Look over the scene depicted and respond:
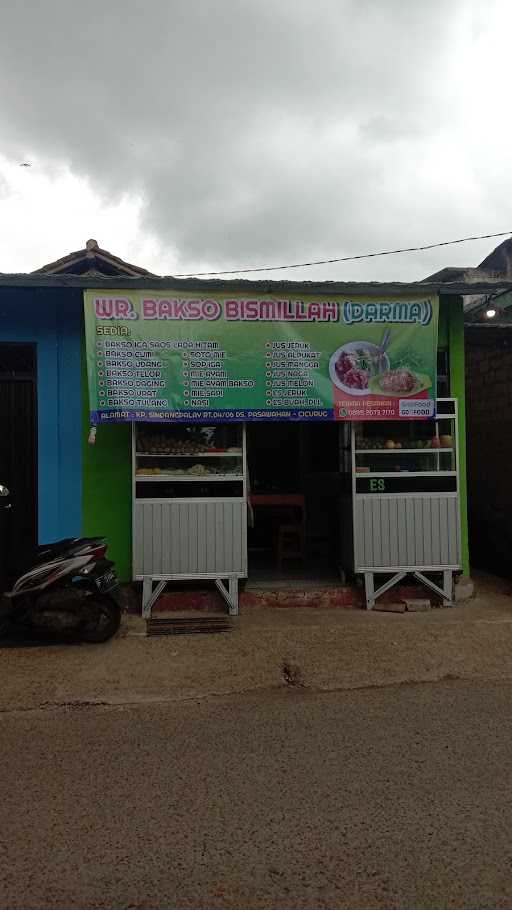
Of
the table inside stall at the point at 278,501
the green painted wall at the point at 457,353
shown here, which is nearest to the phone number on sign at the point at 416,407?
the green painted wall at the point at 457,353

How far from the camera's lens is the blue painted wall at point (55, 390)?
20.6 feet

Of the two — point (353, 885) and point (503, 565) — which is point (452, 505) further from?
point (353, 885)

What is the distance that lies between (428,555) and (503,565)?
6.96 feet

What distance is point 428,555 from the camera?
6207 mm

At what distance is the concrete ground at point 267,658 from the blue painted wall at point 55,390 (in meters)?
1.40

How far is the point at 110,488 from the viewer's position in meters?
6.36

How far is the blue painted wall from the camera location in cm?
627

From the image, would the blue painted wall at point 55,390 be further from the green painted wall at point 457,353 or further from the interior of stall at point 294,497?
the green painted wall at point 457,353

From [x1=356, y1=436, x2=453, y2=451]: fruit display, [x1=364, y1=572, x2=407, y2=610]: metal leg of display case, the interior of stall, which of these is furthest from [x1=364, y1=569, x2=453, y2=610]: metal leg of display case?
[x1=356, y1=436, x2=453, y2=451]: fruit display

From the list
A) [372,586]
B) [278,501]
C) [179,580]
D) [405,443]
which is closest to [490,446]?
[405,443]

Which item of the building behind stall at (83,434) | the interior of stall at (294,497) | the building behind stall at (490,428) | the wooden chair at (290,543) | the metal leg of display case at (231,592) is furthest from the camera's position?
the building behind stall at (490,428)

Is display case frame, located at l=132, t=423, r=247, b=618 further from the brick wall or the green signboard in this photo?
the brick wall

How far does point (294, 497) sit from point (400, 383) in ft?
7.93

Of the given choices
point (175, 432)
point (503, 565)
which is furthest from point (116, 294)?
point (503, 565)
